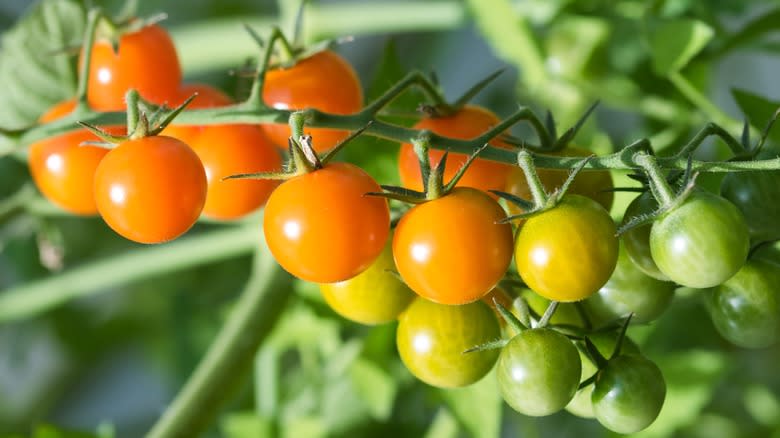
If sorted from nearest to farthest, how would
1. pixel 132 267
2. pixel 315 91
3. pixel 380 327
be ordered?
pixel 315 91
pixel 380 327
pixel 132 267

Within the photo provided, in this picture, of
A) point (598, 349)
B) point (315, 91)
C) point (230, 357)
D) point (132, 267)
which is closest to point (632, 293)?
point (598, 349)

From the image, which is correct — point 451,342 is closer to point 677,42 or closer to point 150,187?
point 150,187

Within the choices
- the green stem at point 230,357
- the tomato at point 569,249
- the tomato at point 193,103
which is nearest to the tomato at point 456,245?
the tomato at point 569,249

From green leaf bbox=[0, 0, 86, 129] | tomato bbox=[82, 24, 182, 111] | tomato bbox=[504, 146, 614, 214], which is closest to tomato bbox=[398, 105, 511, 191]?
tomato bbox=[504, 146, 614, 214]

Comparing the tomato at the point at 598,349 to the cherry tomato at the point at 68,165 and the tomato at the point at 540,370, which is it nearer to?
the tomato at the point at 540,370

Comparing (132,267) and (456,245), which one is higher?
(456,245)

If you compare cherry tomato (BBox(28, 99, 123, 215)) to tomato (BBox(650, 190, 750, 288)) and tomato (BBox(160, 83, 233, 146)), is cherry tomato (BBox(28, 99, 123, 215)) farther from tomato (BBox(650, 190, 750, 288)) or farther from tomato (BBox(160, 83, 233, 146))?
tomato (BBox(650, 190, 750, 288))

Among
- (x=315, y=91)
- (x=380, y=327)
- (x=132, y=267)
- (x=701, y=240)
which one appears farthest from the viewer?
(x=132, y=267)
